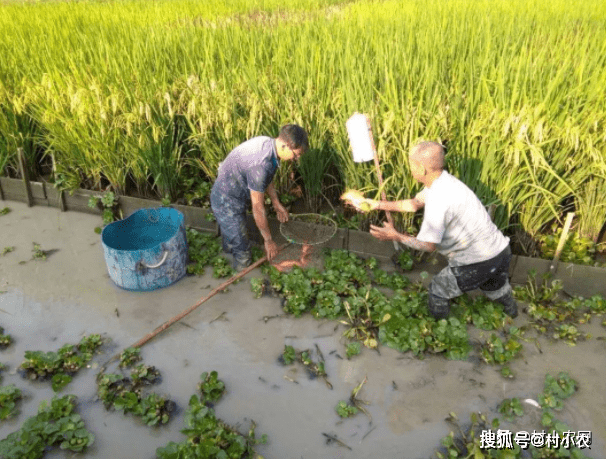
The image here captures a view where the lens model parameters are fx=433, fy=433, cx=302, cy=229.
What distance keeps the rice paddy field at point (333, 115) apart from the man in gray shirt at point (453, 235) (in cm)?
45

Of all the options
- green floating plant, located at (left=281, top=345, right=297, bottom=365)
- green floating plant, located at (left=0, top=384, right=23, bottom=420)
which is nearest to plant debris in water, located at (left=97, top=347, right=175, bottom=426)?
green floating plant, located at (left=0, top=384, right=23, bottom=420)

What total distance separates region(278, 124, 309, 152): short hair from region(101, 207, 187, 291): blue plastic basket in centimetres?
96

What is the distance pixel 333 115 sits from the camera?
3174 millimetres

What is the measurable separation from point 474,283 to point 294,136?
1295 mm

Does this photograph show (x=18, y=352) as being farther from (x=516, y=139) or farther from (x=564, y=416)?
(x=516, y=139)

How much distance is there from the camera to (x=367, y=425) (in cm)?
196

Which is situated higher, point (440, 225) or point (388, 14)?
point (388, 14)

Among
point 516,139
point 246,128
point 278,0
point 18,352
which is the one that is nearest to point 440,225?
point 516,139

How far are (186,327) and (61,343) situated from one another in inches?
26.3

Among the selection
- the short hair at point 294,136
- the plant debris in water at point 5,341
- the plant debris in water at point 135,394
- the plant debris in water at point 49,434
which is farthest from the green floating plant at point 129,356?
the short hair at point 294,136

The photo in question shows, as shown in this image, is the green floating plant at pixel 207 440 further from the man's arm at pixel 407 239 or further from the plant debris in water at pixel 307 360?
the man's arm at pixel 407 239

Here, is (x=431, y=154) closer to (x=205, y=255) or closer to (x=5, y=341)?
(x=205, y=255)

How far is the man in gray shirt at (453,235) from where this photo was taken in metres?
2.18

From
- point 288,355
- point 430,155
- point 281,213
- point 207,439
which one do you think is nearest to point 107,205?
point 281,213
